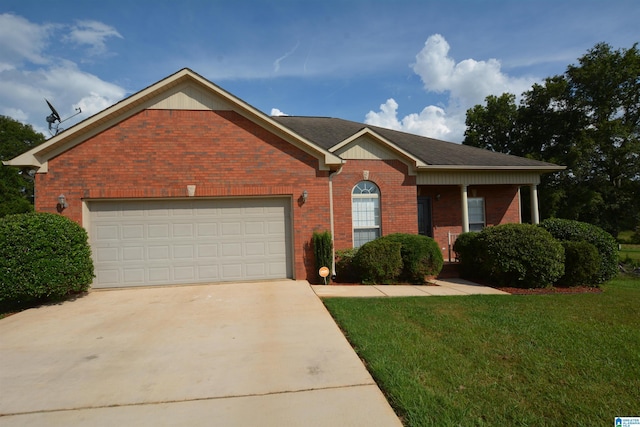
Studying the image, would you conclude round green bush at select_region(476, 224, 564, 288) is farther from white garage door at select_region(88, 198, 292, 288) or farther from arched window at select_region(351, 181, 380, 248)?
white garage door at select_region(88, 198, 292, 288)

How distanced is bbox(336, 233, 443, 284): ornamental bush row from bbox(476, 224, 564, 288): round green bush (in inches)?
58.5

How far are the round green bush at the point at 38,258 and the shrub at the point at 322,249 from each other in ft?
17.2

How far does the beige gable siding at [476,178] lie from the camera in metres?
12.4

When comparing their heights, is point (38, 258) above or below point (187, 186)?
below

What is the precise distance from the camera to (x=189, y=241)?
830cm

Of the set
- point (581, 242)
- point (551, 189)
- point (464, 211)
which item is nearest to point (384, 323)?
point (581, 242)

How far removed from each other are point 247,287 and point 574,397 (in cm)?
634

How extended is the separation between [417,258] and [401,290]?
133cm

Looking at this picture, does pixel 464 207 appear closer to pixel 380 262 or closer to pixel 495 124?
pixel 380 262

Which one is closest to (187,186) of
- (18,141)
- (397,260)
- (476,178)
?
(397,260)

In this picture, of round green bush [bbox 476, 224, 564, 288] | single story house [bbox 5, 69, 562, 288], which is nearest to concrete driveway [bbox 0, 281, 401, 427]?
single story house [bbox 5, 69, 562, 288]

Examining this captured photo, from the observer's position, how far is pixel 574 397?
10.0 feet

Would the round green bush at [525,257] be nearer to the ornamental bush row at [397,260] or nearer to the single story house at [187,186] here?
the ornamental bush row at [397,260]

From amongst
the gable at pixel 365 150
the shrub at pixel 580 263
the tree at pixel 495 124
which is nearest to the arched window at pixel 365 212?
the gable at pixel 365 150
